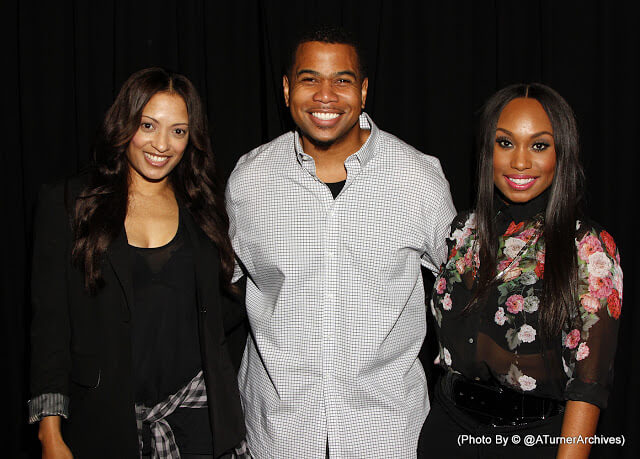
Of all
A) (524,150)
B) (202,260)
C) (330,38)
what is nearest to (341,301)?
(202,260)

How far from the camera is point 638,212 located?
2467 mm

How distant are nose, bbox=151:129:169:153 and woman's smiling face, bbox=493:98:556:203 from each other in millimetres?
996

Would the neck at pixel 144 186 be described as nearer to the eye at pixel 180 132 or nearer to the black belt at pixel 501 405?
the eye at pixel 180 132

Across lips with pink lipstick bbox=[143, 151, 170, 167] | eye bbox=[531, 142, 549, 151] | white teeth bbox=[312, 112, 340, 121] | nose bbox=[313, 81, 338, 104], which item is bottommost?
lips with pink lipstick bbox=[143, 151, 170, 167]

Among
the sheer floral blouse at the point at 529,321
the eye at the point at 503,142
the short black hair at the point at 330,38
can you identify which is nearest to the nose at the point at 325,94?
the short black hair at the point at 330,38

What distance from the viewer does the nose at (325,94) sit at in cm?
178

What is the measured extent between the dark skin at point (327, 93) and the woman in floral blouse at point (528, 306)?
0.41 m

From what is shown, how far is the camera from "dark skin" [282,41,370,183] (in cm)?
181

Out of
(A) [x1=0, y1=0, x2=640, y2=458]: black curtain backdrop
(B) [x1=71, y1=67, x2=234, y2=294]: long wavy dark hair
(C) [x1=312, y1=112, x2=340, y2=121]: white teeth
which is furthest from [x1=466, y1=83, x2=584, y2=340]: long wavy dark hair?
(B) [x1=71, y1=67, x2=234, y2=294]: long wavy dark hair

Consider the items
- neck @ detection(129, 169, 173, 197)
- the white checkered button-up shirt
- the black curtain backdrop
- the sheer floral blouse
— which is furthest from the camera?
the black curtain backdrop

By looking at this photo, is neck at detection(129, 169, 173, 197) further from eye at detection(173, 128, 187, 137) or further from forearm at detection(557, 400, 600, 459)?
forearm at detection(557, 400, 600, 459)

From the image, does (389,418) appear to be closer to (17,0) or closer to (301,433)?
(301,433)

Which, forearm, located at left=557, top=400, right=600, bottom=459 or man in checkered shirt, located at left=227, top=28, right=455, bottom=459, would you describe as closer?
forearm, located at left=557, top=400, right=600, bottom=459

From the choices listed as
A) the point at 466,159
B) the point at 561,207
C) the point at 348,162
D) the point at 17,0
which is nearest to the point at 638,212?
the point at 466,159
